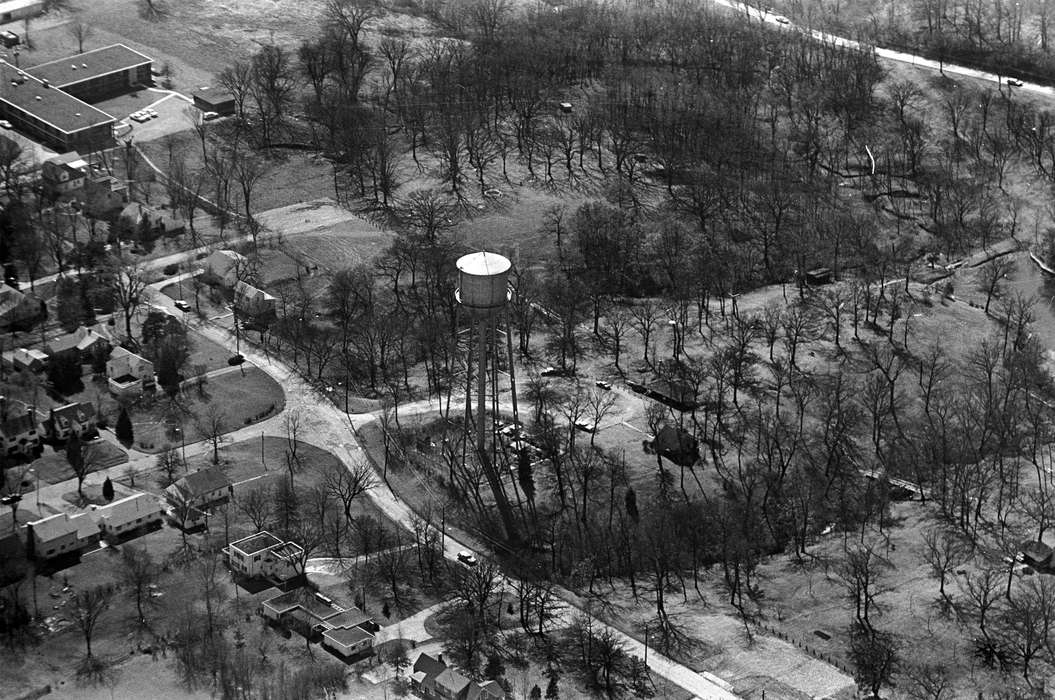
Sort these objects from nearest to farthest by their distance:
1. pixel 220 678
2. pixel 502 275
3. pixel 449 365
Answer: pixel 220 678 < pixel 502 275 < pixel 449 365

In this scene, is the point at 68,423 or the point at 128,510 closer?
the point at 128,510

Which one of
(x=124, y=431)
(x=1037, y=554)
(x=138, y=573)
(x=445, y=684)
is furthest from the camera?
(x=124, y=431)

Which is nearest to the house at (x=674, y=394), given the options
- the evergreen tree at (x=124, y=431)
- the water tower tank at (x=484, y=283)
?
the water tower tank at (x=484, y=283)

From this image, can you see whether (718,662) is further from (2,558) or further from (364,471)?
(2,558)

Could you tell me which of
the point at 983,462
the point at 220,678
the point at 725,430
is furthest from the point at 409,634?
the point at 983,462

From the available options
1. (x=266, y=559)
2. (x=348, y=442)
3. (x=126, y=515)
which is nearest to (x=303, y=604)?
(x=266, y=559)

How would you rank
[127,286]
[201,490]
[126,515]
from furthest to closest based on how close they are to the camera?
[127,286] < [201,490] < [126,515]

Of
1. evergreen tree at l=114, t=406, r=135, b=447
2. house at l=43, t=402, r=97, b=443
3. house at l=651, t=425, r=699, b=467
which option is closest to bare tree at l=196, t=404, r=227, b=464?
evergreen tree at l=114, t=406, r=135, b=447

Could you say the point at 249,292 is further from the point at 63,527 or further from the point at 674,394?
the point at 63,527
